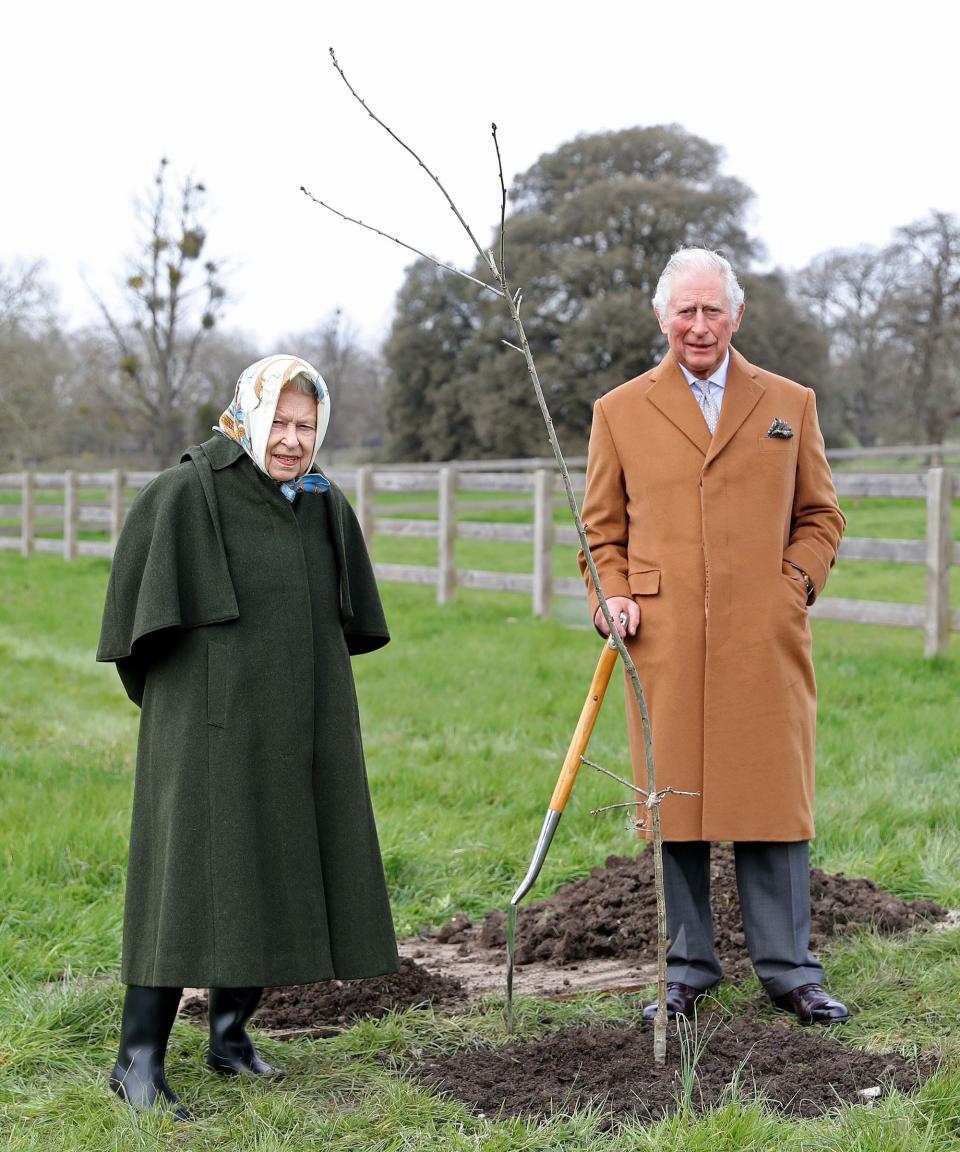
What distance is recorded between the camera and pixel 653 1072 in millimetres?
3178

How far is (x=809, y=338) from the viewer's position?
37812mm

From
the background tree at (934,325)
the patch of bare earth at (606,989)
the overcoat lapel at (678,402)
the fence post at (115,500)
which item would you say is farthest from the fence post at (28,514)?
the background tree at (934,325)

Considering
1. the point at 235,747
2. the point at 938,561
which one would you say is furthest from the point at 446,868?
the point at 938,561

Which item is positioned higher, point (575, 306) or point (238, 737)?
point (575, 306)

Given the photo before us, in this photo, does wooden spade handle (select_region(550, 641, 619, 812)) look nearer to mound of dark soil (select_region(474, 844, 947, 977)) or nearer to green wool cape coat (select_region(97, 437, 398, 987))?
green wool cape coat (select_region(97, 437, 398, 987))

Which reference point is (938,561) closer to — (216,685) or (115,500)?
(216,685)

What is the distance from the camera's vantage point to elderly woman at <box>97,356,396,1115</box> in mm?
3068

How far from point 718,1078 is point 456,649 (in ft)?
23.8

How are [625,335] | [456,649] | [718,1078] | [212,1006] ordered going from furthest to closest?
1. [625,335]
2. [456,649]
3. [212,1006]
4. [718,1078]

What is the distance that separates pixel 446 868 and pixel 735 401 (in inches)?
94.0

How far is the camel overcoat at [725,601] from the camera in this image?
3594 mm

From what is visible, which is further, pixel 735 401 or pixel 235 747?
pixel 735 401

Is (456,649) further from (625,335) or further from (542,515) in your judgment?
(625,335)

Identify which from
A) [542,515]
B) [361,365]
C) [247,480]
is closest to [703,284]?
[247,480]
